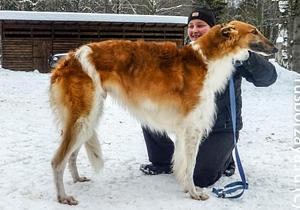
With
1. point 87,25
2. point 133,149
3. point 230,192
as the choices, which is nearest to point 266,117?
point 133,149

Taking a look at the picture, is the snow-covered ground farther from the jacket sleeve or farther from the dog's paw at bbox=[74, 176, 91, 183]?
the jacket sleeve

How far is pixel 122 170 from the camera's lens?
4.64m

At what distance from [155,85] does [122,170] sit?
4.04 feet

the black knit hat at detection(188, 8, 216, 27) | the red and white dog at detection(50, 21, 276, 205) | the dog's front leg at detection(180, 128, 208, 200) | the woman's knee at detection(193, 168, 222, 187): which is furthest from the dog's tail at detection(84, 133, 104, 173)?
the black knit hat at detection(188, 8, 216, 27)

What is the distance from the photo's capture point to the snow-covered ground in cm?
376

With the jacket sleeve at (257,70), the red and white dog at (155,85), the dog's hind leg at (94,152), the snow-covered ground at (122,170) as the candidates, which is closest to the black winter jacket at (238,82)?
the jacket sleeve at (257,70)

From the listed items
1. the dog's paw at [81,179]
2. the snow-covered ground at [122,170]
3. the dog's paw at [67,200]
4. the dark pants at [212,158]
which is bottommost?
the snow-covered ground at [122,170]

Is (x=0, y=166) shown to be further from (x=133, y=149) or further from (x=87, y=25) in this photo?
(x=87, y=25)

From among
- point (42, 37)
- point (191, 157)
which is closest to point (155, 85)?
point (191, 157)

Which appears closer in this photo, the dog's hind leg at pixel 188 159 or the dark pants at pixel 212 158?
the dog's hind leg at pixel 188 159

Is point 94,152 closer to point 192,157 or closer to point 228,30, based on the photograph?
point 192,157

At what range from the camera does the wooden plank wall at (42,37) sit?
16.0 m

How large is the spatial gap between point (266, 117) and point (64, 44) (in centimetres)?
1015

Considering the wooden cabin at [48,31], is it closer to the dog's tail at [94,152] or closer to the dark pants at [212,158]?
the dog's tail at [94,152]
